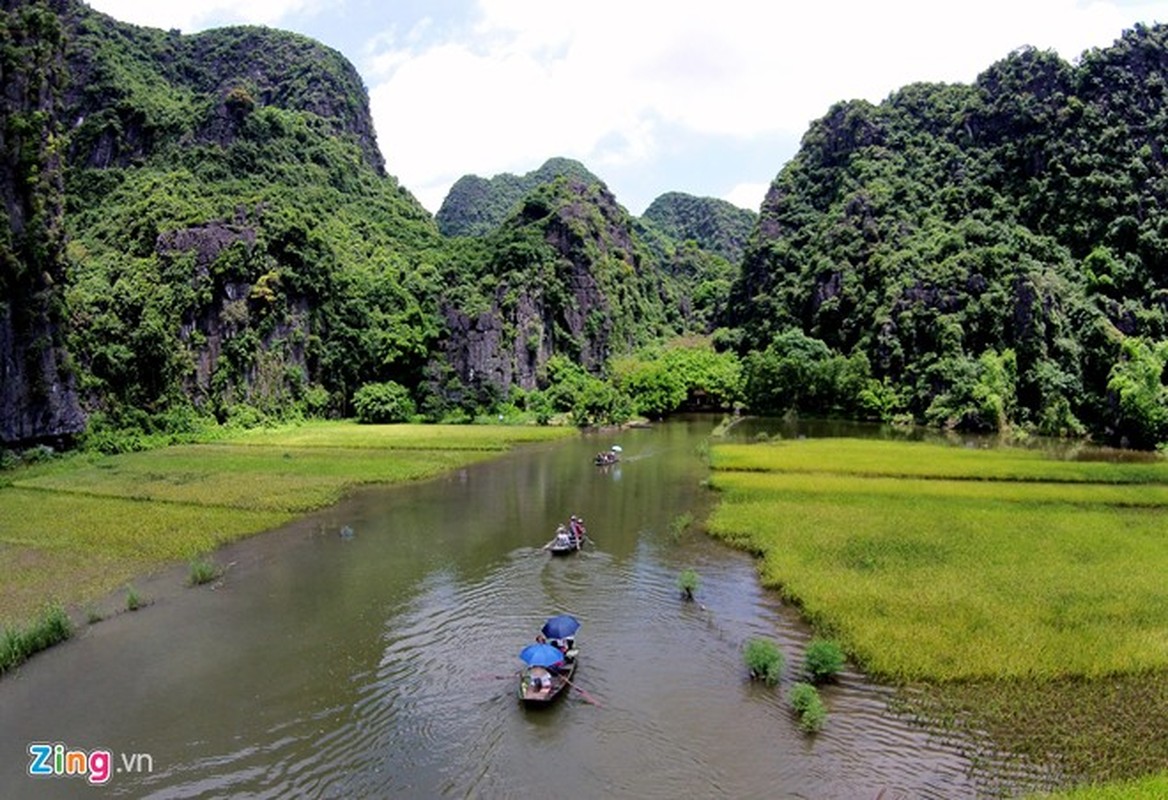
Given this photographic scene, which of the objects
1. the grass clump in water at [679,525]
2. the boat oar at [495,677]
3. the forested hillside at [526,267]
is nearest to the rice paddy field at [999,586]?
the grass clump in water at [679,525]

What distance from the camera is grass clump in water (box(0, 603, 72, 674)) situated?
18.5 metres

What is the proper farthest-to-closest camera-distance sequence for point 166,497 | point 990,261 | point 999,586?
point 990,261
point 166,497
point 999,586

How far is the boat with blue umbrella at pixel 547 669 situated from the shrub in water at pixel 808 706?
4.89 metres

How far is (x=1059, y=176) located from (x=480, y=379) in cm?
7634

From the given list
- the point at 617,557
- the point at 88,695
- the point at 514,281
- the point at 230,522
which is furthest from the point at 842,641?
the point at 514,281

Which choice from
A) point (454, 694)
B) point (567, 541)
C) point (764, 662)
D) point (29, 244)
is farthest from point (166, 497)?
point (764, 662)

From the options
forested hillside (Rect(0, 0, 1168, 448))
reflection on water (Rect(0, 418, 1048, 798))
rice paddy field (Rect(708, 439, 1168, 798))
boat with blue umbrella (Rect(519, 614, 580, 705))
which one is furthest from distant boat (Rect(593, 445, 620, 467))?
boat with blue umbrella (Rect(519, 614, 580, 705))

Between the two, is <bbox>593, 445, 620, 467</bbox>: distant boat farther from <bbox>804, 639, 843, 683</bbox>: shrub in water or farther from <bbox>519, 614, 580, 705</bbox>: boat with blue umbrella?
<bbox>804, 639, 843, 683</bbox>: shrub in water

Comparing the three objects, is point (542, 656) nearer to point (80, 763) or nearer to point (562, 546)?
point (80, 763)

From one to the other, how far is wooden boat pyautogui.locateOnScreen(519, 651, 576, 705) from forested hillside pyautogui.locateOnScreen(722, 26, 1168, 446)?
59678mm

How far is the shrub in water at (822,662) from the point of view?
17.0 m

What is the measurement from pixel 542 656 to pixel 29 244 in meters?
49.1

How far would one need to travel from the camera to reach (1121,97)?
94.2 m

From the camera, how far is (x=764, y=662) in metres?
17.3
